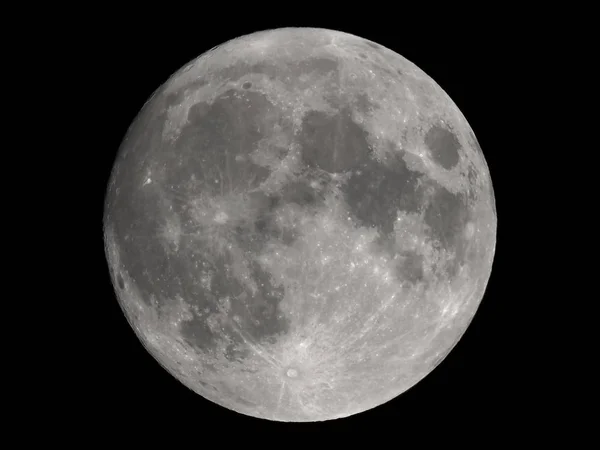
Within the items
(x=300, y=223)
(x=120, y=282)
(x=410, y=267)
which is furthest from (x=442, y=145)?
(x=120, y=282)

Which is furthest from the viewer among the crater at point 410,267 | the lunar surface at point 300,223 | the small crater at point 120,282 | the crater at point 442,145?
the small crater at point 120,282

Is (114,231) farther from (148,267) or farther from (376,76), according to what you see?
(376,76)

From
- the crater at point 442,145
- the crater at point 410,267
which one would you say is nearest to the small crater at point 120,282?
the crater at point 410,267

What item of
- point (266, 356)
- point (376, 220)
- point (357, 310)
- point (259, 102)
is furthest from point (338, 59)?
point (266, 356)

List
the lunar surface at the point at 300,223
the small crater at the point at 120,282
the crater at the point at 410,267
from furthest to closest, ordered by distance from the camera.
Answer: the small crater at the point at 120,282 < the crater at the point at 410,267 < the lunar surface at the point at 300,223

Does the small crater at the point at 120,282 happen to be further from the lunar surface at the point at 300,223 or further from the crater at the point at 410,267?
the crater at the point at 410,267

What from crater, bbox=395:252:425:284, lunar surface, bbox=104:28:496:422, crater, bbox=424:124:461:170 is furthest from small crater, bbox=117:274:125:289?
crater, bbox=424:124:461:170

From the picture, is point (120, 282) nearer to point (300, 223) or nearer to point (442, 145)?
point (300, 223)

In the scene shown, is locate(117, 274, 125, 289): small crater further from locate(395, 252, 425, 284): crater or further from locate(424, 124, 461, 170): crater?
locate(424, 124, 461, 170): crater
